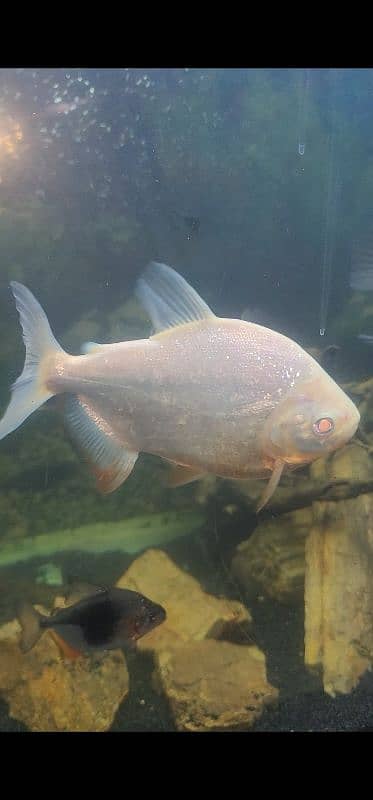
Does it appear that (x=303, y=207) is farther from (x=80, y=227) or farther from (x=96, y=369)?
(x=96, y=369)

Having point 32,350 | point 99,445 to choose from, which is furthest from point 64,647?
point 32,350

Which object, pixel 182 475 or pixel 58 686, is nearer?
pixel 182 475

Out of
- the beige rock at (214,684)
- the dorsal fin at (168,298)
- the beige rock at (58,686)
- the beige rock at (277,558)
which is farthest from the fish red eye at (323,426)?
the beige rock at (58,686)

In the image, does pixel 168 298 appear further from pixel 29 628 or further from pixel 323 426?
pixel 29 628

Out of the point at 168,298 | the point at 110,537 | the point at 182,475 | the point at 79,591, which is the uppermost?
the point at 168,298

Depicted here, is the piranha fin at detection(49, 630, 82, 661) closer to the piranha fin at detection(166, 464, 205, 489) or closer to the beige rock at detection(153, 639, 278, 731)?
the beige rock at detection(153, 639, 278, 731)

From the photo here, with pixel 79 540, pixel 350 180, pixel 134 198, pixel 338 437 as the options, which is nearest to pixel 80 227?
pixel 134 198
